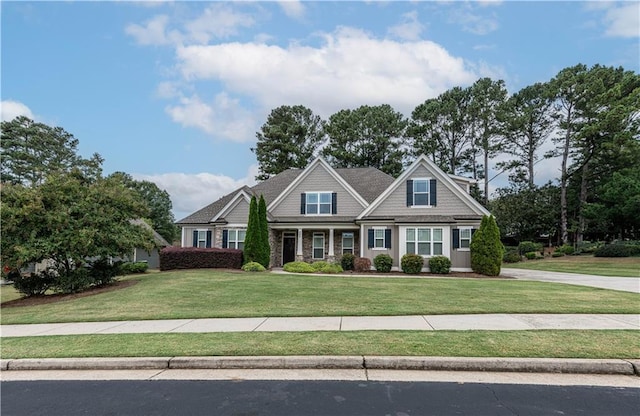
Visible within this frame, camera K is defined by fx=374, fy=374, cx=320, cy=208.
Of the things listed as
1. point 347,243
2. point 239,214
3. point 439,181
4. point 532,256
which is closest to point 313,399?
point 439,181

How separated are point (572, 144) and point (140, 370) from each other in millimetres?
46861

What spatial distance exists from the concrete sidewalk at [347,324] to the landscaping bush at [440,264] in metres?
11.9

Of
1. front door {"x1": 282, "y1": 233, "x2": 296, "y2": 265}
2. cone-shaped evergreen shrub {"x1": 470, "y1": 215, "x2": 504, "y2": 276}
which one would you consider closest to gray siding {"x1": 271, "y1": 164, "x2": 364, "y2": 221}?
front door {"x1": 282, "y1": 233, "x2": 296, "y2": 265}

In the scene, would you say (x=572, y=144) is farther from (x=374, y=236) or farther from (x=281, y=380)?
(x=281, y=380)

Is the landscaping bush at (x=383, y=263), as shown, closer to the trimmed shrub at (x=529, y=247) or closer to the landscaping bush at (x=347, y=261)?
the landscaping bush at (x=347, y=261)

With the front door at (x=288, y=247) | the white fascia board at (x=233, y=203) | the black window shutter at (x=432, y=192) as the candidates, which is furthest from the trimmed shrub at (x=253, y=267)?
the black window shutter at (x=432, y=192)

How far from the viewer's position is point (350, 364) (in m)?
5.22

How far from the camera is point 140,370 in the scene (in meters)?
5.41

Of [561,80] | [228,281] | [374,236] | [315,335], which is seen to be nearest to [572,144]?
[561,80]

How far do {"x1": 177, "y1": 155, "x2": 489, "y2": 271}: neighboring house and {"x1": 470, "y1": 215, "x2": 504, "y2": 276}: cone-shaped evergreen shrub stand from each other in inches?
44.7

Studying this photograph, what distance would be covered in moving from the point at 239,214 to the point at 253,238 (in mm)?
3677

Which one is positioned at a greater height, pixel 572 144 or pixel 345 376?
pixel 572 144

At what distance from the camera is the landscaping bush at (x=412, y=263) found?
66.1ft

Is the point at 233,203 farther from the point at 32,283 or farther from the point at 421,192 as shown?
the point at 32,283
